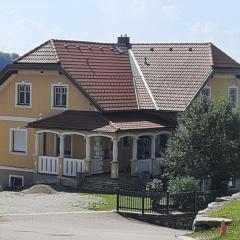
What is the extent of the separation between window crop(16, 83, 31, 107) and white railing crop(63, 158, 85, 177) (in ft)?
18.0

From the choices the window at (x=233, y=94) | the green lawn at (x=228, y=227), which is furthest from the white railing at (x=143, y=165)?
the green lawn at (x=228, y=227)

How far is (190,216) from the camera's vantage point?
2783cm

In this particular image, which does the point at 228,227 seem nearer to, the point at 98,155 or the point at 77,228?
the point at 77,228

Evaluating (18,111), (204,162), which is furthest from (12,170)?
(204,162)

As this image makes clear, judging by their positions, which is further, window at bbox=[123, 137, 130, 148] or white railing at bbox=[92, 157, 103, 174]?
window at bbox=[123, 137, 130, 148]

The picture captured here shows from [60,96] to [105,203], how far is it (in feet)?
35.0

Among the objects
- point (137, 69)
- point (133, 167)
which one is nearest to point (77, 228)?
point (133, 167)

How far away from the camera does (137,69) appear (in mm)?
41938

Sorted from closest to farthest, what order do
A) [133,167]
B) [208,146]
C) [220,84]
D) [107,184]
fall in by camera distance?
[208,146]
[107,184]
[133,167]
[220,84]

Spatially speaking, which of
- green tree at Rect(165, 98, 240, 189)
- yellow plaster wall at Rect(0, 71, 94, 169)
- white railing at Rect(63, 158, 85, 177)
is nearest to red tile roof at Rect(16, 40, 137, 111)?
yellow plaster wall at Rect(0, 71, 94, 169)

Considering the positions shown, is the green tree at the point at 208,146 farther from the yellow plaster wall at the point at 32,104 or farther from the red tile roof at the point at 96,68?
the yellow plaster wall at the point at 32,104

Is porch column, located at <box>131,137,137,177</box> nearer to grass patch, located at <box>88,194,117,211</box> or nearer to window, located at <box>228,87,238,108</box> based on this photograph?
grass patch, located at <box>88,194,117,211</box>

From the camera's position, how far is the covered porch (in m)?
35.2

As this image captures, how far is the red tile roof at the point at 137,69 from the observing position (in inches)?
1500
